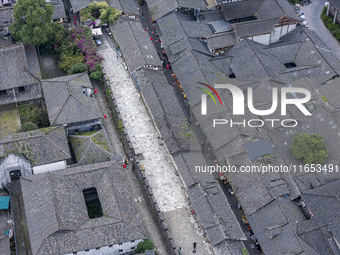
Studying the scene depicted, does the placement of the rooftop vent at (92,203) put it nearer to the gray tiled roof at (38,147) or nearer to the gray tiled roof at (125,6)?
the gray tiled roof at (38,147)

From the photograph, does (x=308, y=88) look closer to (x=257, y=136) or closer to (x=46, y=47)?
(x=257, y=136)

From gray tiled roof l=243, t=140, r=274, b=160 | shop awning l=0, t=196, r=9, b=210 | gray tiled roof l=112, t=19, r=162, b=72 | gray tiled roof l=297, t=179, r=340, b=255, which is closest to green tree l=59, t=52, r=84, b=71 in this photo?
gray tiled roof l=112, t=19, r=162, b=72

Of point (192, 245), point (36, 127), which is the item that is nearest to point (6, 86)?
point (36, 127)

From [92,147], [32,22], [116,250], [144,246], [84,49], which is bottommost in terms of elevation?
[144,246]

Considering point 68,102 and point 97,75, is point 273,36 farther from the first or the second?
point 68,102

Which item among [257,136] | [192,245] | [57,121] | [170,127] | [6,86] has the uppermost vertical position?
[6,86]

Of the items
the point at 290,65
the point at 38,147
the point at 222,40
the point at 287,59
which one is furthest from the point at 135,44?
the point at 38,147

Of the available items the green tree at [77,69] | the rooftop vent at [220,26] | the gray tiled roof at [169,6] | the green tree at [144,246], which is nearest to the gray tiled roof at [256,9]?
the rooftop vent at [220,26]
